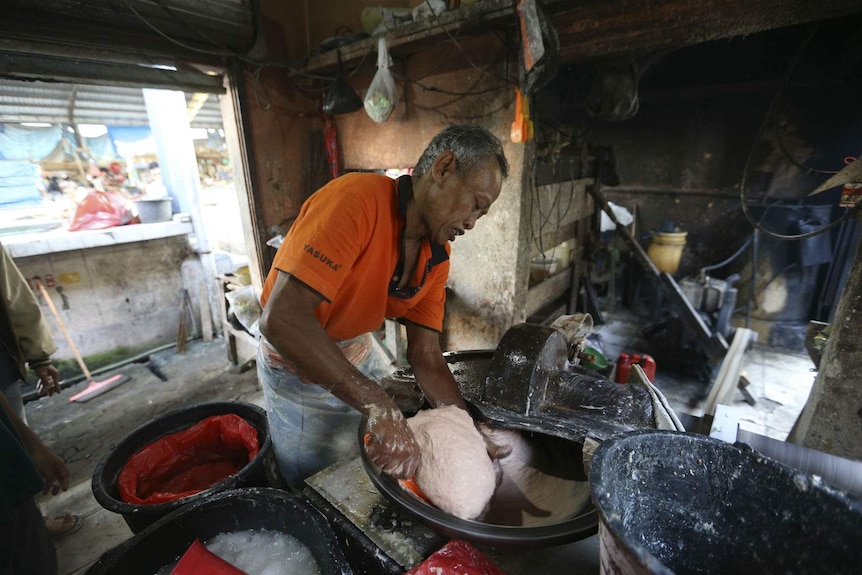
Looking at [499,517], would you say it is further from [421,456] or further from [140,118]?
[140,118]

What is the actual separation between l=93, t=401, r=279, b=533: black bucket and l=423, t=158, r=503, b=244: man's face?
1454 mm

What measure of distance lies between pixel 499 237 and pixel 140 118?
10233 millimetres

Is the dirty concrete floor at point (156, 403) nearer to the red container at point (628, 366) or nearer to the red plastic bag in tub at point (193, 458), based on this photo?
the red container at point (628, 366)

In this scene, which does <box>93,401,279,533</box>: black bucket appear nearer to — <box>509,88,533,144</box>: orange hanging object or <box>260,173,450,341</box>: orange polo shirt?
<box>260,173,450,341</box>: orange polo shirt

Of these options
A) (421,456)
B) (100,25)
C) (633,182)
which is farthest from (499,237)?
(633,182)

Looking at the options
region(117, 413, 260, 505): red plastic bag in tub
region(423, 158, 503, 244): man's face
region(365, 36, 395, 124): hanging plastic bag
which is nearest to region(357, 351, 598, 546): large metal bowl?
region(423, 158, 503, 244): man's face

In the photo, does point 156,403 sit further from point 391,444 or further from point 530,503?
point 530,503

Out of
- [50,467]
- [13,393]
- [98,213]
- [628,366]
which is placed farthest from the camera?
[98,213]

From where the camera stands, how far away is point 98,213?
5570 mm

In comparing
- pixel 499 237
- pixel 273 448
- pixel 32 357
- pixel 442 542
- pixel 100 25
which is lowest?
pixel 273 448

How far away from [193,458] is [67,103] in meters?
9.24

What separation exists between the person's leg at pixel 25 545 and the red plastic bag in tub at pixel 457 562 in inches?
70.5

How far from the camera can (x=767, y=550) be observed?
0.86 meters

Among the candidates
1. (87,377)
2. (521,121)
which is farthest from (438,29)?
(87,377)
